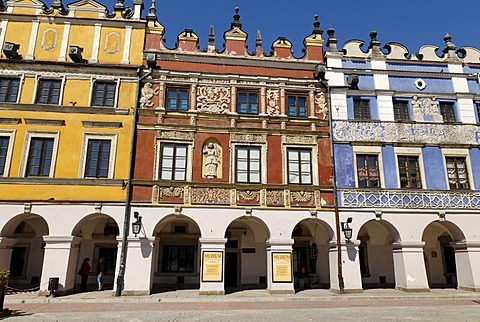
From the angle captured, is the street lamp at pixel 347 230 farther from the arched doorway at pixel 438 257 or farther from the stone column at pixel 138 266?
the stone column at pixel 138 266

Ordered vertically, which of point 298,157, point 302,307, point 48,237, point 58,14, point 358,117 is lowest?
point 302,307

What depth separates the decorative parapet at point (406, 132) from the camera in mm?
17047

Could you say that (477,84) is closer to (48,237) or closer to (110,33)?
(110,33)

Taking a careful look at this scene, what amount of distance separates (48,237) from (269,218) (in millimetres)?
9321

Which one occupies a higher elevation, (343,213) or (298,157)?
(298,157)

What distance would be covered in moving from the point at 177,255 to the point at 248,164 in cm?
665

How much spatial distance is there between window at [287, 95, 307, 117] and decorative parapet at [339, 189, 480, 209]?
4.38 meters

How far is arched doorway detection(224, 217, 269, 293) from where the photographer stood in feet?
59.1

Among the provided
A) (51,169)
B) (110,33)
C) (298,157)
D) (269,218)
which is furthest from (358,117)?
(51,169)

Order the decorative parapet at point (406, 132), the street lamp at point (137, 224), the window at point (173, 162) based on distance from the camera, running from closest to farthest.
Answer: the street lamp at point (137, 224) < the window at point (173, 162) < the decorative parapet at point (406, 132)

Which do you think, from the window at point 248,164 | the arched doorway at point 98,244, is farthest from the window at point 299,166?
the arched doorway at point 98,244

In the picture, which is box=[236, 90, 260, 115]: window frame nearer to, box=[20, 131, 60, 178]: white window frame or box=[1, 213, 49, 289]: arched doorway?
box=[20, 131, 60, 178]: white window frame

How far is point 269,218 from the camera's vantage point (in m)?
15.6

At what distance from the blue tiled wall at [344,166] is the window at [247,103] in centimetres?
441
